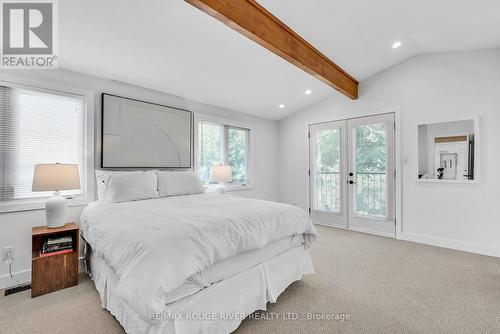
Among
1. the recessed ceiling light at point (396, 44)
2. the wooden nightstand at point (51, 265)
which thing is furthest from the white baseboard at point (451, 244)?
the wooden nightstand at point (51, 265)

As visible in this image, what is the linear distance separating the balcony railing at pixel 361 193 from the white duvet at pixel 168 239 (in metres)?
2.45

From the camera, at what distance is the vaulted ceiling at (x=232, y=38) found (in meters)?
2.11

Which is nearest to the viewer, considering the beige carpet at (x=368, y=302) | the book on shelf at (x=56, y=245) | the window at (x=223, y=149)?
the beige carpet at (x=368, y=302)

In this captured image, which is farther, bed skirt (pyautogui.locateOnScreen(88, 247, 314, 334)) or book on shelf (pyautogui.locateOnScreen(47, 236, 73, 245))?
book on shelf (pyautogui.locateOnScreen(47, 236, 73, 245))

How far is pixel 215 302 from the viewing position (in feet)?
4.91

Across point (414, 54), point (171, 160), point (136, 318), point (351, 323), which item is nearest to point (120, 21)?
point (171, 160)

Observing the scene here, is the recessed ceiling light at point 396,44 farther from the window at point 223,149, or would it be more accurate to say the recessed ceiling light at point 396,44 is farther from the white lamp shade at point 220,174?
the white lamp shade at point 220,174

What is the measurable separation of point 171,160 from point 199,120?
0.89 m

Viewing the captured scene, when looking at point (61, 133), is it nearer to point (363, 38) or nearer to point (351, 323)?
point (351, 323)

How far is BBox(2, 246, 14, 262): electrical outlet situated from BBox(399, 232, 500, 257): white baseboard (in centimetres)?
497

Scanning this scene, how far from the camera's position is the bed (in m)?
1.22

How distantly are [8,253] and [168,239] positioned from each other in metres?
2.16

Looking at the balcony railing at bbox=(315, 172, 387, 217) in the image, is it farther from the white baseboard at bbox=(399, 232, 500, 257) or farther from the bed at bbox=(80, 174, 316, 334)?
the bed at bbox=(80, 174, 316, 334)

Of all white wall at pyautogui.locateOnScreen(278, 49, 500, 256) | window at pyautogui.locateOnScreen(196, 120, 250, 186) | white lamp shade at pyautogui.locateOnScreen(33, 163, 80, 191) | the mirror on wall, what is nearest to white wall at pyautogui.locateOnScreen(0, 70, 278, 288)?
window at pyautogui.locateOnScreen(196, 120, 250, 186)
